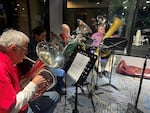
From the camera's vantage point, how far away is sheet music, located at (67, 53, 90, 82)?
1688 mm

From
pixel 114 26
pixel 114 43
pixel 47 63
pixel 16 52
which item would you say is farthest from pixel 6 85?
pixel 114 26

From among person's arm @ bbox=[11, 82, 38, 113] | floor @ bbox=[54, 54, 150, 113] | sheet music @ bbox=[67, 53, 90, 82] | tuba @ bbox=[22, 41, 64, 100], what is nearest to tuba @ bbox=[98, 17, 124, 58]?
floor @ bbox=[54, 54, 150, 113]

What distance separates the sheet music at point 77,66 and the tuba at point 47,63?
0.19m

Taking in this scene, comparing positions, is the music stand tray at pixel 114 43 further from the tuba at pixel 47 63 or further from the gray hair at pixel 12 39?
the gray hair at pixel 12 39

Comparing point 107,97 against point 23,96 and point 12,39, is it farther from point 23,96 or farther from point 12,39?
point 12,39

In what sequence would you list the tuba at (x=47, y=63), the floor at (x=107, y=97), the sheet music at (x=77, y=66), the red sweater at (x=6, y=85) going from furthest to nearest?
1. the floor at (x=107, y=97)
2. the sheet music at (x=77, y=66)
3. the tuba at (x=47, y=63)
4. the red sweater at (x=6, y=85)

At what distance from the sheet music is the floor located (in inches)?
23.6

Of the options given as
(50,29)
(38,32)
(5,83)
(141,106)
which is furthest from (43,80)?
(50,29)

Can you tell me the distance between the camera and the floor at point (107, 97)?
2.39 meters

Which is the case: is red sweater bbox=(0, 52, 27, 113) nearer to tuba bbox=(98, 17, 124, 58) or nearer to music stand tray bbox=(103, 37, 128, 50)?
music stand tray bbox=(103, 37, 128, 50)

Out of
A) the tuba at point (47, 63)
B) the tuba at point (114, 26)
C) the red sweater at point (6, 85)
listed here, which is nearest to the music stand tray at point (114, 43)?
the tuba at point (114, 26)

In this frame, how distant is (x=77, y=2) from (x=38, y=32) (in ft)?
7.37

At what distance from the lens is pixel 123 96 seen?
2781 millimetres

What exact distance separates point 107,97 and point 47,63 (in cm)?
164
